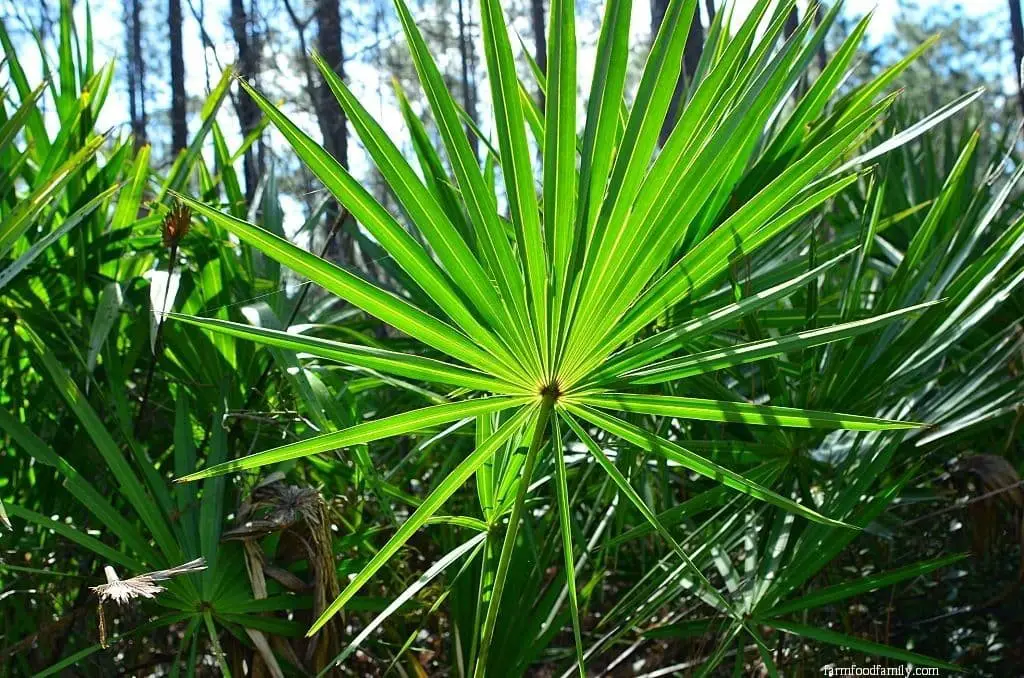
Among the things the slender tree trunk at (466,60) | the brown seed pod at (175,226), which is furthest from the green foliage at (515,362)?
the slender tree trunk at (466,60)

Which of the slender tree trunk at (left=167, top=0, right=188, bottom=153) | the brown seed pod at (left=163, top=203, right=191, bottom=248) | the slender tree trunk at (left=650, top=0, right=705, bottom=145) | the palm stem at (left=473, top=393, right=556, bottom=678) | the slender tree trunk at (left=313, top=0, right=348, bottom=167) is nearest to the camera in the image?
the palm stem at (left=473, top=393, right=556, bottom=678)

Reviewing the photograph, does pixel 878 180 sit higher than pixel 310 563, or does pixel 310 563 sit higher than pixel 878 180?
pixel 878 180

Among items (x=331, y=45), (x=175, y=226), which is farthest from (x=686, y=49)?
(x=331, y=45)

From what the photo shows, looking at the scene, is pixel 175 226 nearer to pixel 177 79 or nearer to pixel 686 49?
pixel 686 49

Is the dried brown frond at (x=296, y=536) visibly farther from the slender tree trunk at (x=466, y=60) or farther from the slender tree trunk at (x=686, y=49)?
the slender tree trunk at (x=466, y=60)

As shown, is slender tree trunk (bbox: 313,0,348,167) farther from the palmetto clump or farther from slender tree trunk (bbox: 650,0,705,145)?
the palmetto clump

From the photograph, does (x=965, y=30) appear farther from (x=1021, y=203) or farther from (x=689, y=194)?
(x=689, y=194)

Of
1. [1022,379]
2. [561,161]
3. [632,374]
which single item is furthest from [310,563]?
[1022,379]

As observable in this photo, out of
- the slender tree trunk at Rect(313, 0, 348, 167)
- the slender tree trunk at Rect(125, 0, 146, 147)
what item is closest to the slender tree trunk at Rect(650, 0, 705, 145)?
the slender tree trunk at Rect(313, 0, 348, 167)
